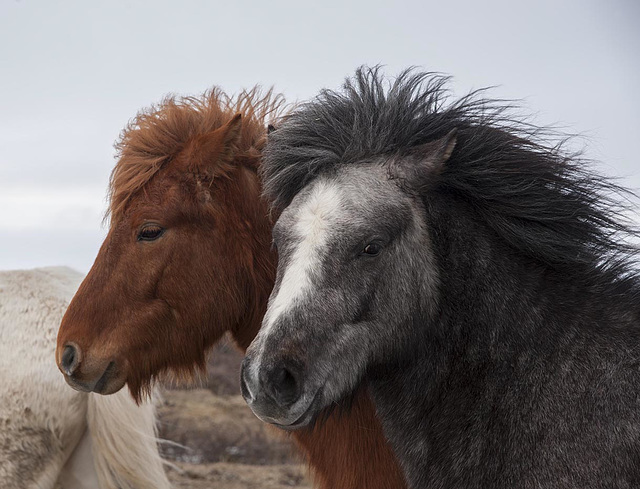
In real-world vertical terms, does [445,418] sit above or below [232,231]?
below

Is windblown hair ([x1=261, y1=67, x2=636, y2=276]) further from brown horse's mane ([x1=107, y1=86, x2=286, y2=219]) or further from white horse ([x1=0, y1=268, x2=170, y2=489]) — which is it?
white horse ([x1=0, y1=268, x2=170, y2=489])

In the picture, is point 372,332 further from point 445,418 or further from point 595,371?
point 595,371

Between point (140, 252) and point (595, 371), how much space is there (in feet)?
7.50

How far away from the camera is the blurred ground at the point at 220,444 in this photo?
28.7 ft

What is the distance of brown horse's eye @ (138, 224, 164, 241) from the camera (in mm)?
3965

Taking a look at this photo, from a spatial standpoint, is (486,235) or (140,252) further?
(140,252)

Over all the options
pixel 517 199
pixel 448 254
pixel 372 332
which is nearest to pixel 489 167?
pixel 517 199

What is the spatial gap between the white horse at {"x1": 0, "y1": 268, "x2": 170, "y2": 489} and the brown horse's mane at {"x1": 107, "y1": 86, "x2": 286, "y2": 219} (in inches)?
51.0

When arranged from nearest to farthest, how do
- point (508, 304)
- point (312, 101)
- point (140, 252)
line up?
1. point (508, 304)
2. point (312, 101)
3. point (140, 252)

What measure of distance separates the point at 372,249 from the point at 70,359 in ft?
6.09

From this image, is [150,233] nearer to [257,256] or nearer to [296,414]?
[257,256]

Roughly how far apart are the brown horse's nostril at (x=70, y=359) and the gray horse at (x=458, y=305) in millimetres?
1386

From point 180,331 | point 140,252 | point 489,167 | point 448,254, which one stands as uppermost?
point 489,167

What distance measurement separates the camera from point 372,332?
292 centimetres
